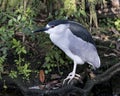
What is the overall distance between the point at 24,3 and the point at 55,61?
650 millimetres

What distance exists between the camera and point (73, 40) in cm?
348

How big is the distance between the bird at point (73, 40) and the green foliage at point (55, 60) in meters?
0.26

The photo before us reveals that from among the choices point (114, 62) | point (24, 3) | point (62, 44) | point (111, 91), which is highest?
point (24, 3)

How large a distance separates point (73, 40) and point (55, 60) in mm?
463

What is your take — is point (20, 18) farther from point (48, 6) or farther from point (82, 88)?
point (82, 88)

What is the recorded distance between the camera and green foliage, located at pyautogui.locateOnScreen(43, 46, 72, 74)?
3795mm

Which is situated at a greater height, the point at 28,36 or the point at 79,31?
the point at 79,31

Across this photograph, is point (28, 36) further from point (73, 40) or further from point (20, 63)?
point (73, 40)

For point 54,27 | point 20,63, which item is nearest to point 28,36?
point 20,63

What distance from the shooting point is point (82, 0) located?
411 cm

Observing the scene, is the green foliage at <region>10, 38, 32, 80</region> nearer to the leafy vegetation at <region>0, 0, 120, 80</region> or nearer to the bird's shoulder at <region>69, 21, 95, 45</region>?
the leafy vegetation at <region>0, 0, 120, 80</region>

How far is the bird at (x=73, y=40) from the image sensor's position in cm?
342

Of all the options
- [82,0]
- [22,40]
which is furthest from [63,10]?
[22,40]

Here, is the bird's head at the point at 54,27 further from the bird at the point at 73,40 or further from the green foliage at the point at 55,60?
the green foliage at the point at 55,60
